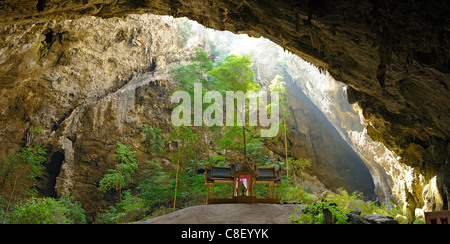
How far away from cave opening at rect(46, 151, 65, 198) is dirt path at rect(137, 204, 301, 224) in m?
10.2

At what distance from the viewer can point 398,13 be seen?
203 inches

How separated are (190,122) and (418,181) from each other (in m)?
11.6

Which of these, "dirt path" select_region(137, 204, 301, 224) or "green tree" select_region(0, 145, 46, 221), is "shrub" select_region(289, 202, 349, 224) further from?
"green tree" select_region(0, 145, 46, 221)

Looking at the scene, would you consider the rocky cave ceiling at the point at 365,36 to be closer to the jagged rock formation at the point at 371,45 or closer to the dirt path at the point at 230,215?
the jagged rock formation at the point at 371,45

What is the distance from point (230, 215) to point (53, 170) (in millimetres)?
13182

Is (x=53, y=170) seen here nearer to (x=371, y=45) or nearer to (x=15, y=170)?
(x=15, y=170)

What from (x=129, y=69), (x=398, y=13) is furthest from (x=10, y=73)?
(x=398, y=13)

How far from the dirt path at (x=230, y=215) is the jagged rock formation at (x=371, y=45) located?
4513mm

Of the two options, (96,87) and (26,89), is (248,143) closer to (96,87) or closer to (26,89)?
(96,87)

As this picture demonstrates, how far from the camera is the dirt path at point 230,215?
721 cm

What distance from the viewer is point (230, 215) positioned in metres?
7.74

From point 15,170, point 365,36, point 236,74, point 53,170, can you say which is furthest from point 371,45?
point 53,170

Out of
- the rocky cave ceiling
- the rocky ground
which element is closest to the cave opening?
the rocky ground

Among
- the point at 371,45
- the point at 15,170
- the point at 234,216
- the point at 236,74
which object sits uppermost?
the point at 236,74
